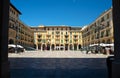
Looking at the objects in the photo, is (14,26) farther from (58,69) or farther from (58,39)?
(58,69)

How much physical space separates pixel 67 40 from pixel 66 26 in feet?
30.3

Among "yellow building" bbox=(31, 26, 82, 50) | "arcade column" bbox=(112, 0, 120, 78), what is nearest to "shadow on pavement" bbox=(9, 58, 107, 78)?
"arcade column" bbox=(112, 0, 120, 78)

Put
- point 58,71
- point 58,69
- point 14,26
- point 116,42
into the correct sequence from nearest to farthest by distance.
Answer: point 116,42 → point 58,71 → point 58,69 → point 14,26

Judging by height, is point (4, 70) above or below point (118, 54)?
below

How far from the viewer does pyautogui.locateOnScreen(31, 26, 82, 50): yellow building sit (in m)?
138

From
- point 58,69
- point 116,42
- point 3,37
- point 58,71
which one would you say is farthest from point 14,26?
point 116,42

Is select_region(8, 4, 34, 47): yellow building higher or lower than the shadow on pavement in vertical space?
higher

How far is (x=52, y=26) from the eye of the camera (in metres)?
143

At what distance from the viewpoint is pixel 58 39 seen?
139500mm

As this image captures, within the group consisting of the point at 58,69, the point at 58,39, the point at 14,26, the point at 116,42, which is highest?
the point at 14,26

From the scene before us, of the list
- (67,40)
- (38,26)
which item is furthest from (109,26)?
(38,26)

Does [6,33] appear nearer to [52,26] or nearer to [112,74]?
[112,74]

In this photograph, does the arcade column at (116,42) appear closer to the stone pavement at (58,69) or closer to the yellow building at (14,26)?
the stone pavement at (58,69)

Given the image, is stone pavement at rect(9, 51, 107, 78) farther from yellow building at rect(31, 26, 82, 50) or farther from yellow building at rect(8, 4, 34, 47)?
yellow building at rect(31, 26, 82, 50)
